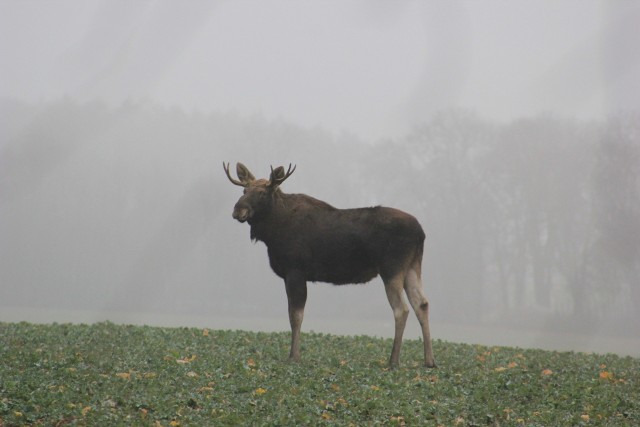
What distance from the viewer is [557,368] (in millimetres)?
14086

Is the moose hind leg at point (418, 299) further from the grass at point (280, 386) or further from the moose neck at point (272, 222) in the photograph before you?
the moose neck at point (272, 222)

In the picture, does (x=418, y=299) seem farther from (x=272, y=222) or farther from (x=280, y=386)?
(x=280, y=386)

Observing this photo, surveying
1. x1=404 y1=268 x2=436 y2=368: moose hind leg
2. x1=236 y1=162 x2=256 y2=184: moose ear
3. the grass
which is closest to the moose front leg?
the grass

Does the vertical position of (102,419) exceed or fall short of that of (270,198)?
it falls short

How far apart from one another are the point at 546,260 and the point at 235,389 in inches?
1232

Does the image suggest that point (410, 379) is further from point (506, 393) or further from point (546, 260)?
point (546, 260)

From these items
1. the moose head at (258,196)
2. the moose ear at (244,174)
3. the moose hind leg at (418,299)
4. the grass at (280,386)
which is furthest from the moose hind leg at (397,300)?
the moose ear at (244,174)

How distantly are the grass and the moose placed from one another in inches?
45.7

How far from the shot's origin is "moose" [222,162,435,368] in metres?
12.7

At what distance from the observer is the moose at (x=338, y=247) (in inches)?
499

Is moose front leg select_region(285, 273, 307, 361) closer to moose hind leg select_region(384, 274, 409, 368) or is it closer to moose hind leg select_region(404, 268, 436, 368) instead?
moose hind leg select_region(384, 274, 409, 368)

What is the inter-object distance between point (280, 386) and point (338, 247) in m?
2.81

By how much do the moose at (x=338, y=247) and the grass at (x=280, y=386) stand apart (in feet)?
3.81

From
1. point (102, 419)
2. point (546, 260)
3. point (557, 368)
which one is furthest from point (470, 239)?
point (102, 419)
